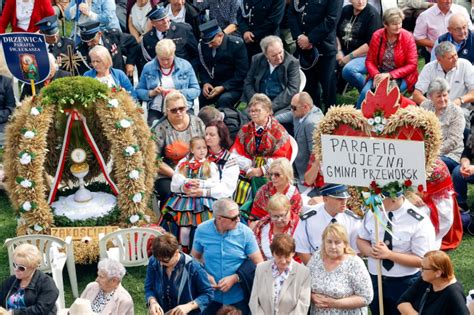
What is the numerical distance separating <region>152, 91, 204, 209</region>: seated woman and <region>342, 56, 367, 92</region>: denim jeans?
2.95m

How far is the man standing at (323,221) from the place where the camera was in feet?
34.0

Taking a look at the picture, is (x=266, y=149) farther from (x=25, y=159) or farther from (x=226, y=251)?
(x=25, y=159)

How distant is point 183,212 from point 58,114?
1736mm

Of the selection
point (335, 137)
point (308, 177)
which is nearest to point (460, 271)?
point (308, 177)

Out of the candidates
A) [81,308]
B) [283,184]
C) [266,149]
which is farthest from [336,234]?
[266,149]

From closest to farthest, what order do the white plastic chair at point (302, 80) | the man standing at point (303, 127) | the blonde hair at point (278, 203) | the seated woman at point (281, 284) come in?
the seated woman at point (281, 284)
the blonde hair at point (278, 203)
the man standing at point (303, 127)
the white plastic chair at point (302, 80)

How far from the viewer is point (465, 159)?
1275 cm

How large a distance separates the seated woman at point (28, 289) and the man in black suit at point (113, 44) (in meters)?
5.61

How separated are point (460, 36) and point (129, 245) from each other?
5.23 metres

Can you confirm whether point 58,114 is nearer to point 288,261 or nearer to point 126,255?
point 126,255

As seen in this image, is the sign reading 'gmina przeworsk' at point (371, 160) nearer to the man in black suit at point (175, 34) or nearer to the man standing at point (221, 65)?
the man standing at point (221, 65)

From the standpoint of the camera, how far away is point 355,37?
15516 millimetres

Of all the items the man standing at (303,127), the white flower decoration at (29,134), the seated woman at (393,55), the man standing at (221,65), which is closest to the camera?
the white flower decoration at (29,134)

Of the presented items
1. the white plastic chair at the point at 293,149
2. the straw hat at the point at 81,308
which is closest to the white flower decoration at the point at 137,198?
the white plastic chair at the point at 293,149
